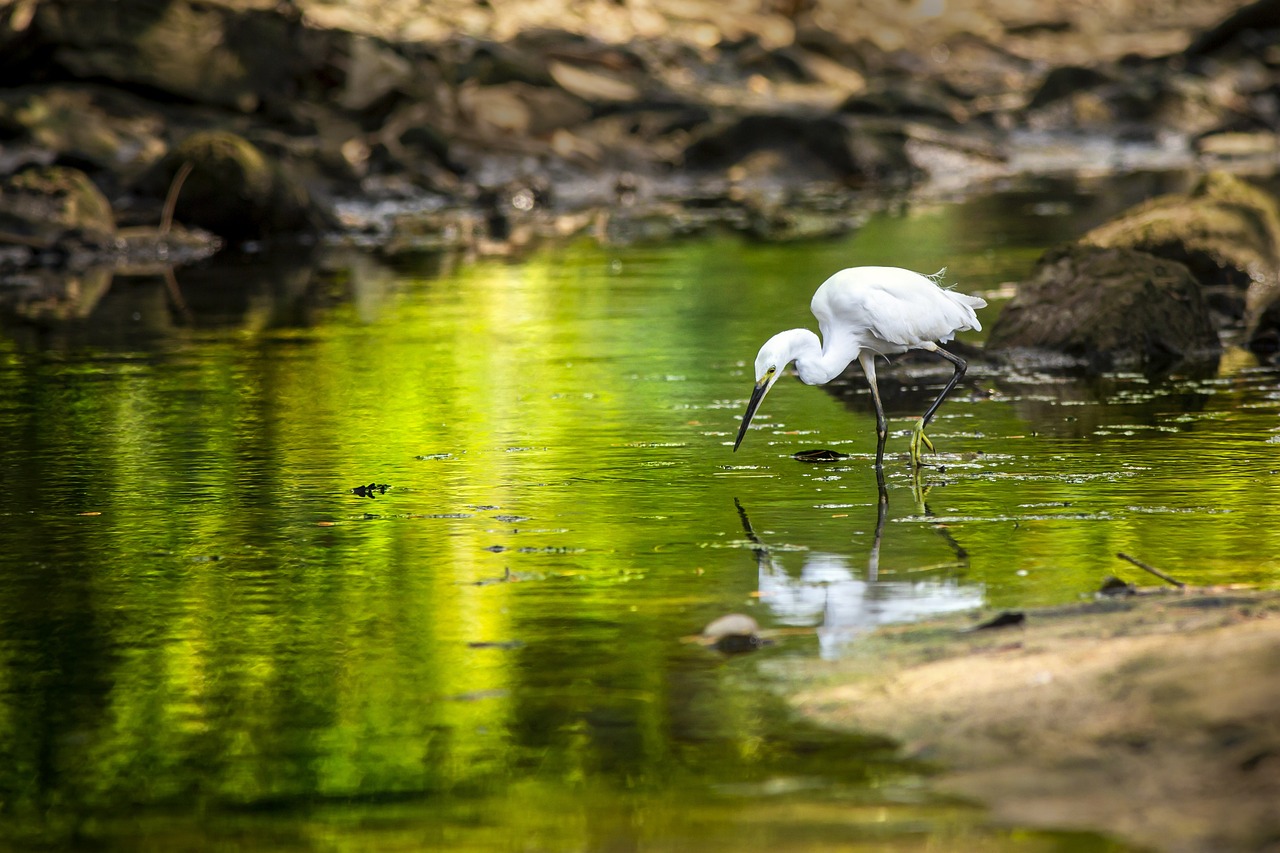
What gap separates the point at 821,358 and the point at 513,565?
2343mm

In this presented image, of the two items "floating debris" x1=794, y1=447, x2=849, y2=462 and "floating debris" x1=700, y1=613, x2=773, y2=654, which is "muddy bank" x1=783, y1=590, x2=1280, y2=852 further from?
"floating debris" x1=794, y1=447, x2=849, y2=462

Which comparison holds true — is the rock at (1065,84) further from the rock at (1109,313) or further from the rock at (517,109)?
the rock at (1109,313)

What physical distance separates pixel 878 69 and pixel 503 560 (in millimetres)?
49037

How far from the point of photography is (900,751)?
5.45 meters

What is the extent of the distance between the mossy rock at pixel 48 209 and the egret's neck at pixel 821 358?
1573cm

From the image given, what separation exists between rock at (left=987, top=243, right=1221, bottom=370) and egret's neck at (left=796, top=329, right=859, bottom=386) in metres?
4.07

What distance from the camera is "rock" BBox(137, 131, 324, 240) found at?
83.8 ft

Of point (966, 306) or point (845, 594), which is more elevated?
point (966, 306)

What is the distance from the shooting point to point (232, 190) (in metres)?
25.6

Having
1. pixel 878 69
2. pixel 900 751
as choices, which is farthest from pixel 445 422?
pixel 878 69

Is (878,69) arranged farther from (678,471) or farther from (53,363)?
(678,471)

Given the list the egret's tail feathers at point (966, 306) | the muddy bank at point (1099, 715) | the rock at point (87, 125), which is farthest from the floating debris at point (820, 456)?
the rock at point (87, 125)

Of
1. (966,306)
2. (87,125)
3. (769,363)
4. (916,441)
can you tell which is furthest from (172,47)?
(769,363)

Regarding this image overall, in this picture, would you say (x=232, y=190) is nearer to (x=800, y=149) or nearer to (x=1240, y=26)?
(x=800, y=149)
